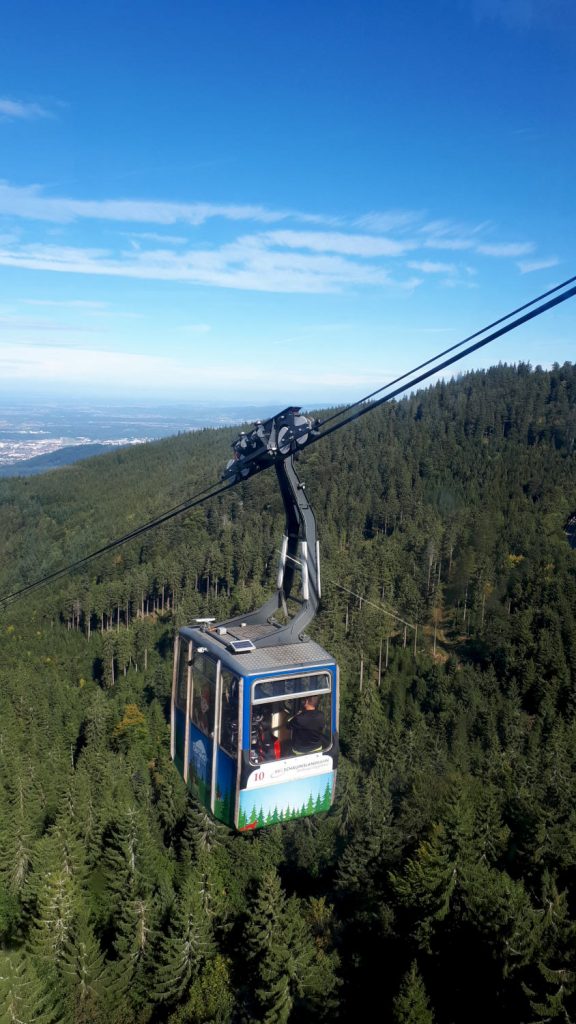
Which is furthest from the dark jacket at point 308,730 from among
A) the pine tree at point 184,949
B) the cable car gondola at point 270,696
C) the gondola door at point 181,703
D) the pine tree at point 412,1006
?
the pine tree at point 184,949

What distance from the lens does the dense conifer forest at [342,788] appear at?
71.9 feet

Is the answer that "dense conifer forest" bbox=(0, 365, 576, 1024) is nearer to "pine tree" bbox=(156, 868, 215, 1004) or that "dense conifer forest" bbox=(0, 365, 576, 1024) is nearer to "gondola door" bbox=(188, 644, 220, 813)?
"pine tree" bbox=(156, 868, 215, 1004)

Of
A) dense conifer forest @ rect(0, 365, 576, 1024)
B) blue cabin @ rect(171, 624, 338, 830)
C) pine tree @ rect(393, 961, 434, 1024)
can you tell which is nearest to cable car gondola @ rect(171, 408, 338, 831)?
blue cabin @ rect(171, 624, 338, 830)

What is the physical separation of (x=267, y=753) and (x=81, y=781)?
26.8m

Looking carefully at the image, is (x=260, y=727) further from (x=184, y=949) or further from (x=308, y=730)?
(x=184, y=949)

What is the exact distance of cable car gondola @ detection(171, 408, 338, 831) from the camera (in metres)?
9.61

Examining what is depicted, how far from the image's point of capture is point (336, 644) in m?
52.9

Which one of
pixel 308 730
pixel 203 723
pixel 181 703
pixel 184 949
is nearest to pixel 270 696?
pixel 308 730

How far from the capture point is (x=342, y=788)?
32531 millimetres

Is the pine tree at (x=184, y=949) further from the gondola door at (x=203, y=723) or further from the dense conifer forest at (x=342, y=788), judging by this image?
the gondola door at (x=203, y=723)

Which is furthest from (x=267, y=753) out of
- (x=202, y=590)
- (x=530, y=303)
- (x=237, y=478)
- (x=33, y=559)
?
(x=33, y=559)

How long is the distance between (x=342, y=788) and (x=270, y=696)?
25.8 m

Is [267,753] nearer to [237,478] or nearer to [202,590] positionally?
[237,478]

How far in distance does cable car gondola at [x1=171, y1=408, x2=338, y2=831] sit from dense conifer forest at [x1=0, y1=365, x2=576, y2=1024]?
10.7 metres
